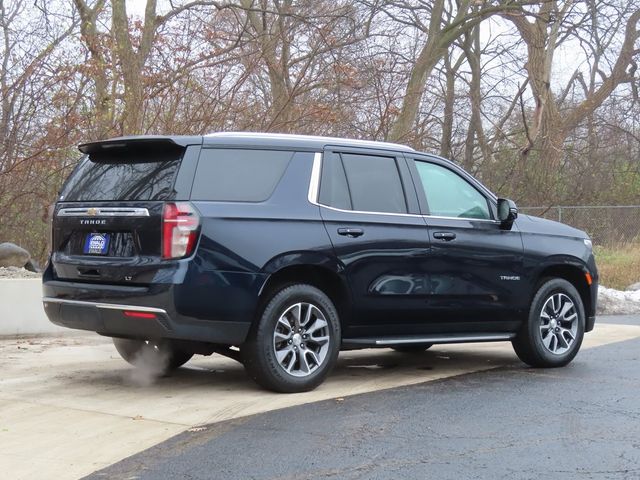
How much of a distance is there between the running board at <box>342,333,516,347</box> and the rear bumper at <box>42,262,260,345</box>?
44.3 inches

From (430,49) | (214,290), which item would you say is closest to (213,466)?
(214,290)

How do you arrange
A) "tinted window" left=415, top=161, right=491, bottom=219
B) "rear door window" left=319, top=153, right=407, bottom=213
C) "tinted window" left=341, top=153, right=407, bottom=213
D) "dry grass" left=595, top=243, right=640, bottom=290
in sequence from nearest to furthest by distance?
"rear door window" left=319, top=153, right=407, bottom=213 < "tinted window" left=341, top=153, right=407, bottom=213 < "tinted window" left=415, top=161, right=491, bottom=219 < "dry grass" left=595, top=243, right=640, bottom=290

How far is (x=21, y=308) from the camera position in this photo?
10383 millimetres

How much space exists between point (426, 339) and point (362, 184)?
1413mm

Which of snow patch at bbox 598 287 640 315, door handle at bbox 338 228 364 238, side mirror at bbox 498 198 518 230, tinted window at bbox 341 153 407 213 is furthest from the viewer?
snow patch at bbox 598 287 640 315

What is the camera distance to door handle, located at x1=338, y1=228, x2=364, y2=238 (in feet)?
24.2

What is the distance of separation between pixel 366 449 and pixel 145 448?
1.30 m

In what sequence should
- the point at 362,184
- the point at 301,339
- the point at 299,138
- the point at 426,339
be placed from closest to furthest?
the point at 301,339
the point at 299,138
the point at 362,184
the point at 426,339

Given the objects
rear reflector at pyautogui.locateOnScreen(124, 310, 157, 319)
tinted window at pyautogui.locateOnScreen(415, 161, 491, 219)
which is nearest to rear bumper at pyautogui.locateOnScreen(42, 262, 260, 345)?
rear reflector at pyautogui.locateOnScreen(124, 310, 157, 319)

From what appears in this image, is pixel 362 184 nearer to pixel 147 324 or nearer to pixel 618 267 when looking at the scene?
pixel 147 324

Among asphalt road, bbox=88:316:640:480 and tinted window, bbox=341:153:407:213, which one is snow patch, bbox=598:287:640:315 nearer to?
asphalt road, bbox=88:316:640:480

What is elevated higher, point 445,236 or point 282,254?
point 445,236

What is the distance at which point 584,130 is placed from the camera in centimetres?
3058

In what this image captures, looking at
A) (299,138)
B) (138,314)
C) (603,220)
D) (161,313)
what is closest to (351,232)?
(299,138)
